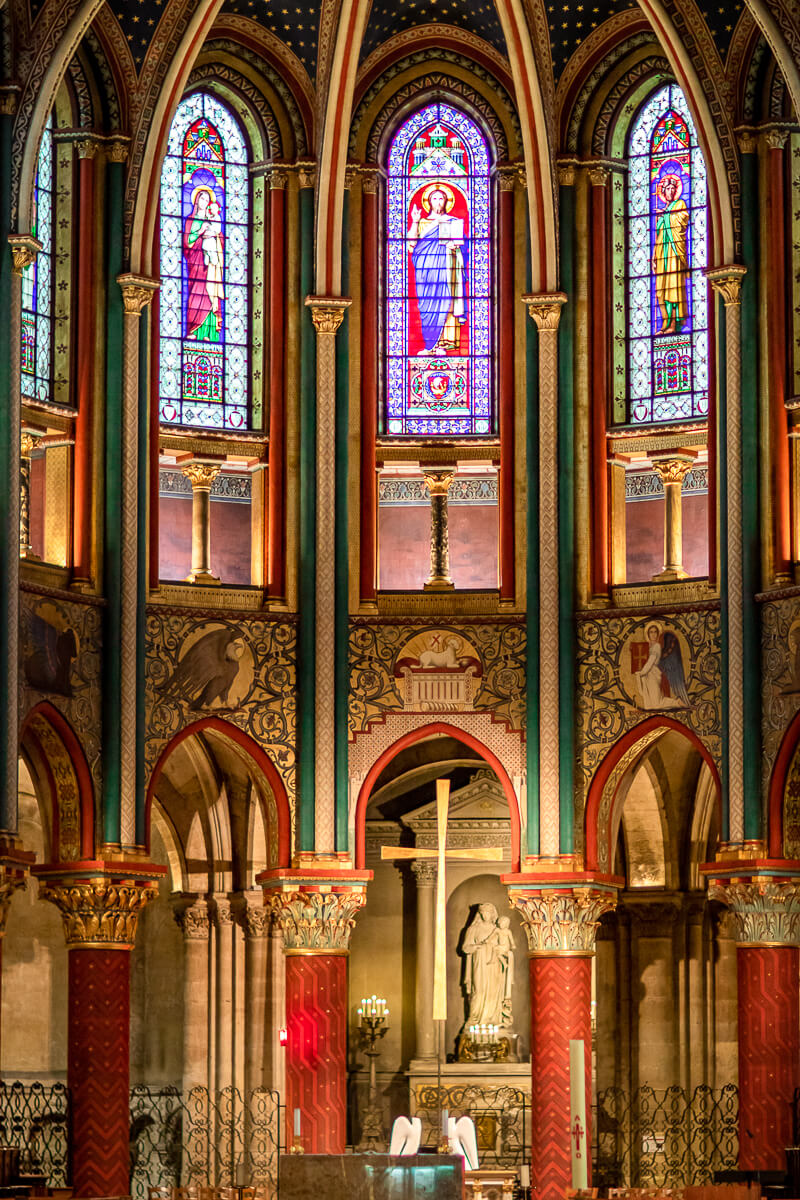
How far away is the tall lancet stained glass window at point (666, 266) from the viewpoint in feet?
108

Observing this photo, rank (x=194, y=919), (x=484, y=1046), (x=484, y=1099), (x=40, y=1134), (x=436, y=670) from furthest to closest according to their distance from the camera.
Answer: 1. (x=194, y=919)
2. (x=484, y=1046)
3. (x=484, y=1099)
4. (x=436, y=670)
5. (x=40, y=1134)

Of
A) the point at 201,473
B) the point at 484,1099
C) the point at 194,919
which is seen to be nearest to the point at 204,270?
the point at 201,473

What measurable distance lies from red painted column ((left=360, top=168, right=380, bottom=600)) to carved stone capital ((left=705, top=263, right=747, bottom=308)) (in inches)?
170

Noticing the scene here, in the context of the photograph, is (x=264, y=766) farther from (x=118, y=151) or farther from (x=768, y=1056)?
(x=118, y=151)

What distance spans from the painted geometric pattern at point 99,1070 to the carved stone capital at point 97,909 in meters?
0.15

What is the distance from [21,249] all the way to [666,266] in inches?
323

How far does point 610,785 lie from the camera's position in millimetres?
32344

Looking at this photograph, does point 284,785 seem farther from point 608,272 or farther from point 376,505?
point 608,272

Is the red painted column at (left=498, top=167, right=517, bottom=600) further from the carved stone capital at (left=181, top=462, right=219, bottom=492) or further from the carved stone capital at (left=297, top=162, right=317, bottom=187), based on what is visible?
the carved stone capital at (left=181, top=462, right=219, bottom=492)

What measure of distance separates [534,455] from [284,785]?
4.99m

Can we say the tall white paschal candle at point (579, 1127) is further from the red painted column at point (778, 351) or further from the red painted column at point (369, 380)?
the red painted column at point (369, 380)

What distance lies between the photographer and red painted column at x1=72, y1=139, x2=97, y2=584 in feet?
102

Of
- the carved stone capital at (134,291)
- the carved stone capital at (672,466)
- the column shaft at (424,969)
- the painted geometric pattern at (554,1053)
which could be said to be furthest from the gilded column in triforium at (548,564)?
the column shaft at (424,969)

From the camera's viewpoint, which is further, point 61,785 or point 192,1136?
point 192,1136
